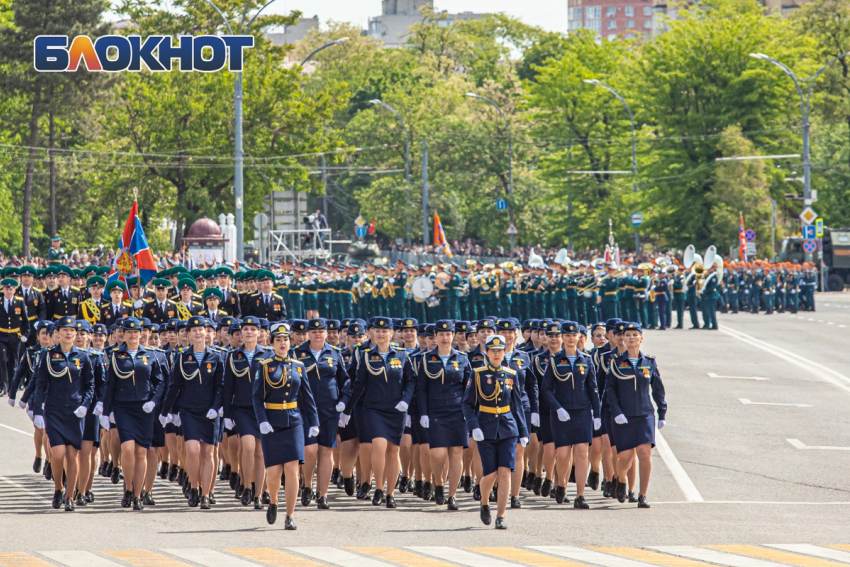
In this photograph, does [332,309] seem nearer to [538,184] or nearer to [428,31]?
[538,184]

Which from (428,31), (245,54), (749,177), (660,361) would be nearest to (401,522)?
(660,361)

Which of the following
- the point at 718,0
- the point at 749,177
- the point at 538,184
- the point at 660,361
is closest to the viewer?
the point at 660,361

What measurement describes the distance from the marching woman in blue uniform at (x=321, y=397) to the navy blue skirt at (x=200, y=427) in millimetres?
850

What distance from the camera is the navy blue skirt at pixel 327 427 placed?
44.0ft

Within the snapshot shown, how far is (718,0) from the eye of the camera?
6738cm

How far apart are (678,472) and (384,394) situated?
380 centimetres

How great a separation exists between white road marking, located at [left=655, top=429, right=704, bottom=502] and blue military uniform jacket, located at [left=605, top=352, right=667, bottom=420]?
0.89 meters

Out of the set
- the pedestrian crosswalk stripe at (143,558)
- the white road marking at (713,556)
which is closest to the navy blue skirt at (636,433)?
the white road marking at (713,556)

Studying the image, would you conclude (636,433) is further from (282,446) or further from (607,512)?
(282,446)

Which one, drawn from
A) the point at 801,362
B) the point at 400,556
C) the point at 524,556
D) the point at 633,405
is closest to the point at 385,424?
the point at 633,405

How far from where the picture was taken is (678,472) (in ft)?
50.8

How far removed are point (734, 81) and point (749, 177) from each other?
13.0 ft

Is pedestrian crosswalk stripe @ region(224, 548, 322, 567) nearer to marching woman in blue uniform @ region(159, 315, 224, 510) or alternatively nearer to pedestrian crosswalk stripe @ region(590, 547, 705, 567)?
pedestrian crosswalk stripe @ region(590, 547, 705, 567)

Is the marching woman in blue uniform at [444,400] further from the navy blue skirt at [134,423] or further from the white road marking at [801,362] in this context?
the white road marking at [801,362]
